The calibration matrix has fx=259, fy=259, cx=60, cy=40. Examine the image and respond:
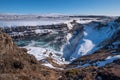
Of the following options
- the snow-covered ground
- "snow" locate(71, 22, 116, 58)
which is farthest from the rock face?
the snow-covered ground

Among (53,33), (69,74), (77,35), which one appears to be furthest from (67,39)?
(69,74)

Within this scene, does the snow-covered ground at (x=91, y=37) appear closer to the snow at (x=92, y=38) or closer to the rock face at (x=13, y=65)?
the snow at (x=92, y=38)

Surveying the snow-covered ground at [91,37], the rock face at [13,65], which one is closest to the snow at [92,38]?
the snow-covered ground at [91,37]

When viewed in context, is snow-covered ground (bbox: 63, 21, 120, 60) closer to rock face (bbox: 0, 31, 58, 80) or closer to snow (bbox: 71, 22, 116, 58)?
snow (bbox: 71, 22, 116, 58)

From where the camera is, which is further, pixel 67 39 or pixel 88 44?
pixel 67 39

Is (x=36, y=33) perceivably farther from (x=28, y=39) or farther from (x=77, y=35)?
(x=77, y=35)

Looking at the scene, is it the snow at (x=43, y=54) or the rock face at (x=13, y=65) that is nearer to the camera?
the rock face at (x=13, y=65)

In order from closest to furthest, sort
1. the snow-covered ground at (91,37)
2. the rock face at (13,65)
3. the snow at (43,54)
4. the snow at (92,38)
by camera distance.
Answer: the rock face at (13,65)
the snow at (43,54)
the snow at (92,38)
the snow-covered ground at (91,37)

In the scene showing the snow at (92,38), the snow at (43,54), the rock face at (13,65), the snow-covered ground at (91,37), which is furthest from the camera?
the snow-covered ground at (91,37)

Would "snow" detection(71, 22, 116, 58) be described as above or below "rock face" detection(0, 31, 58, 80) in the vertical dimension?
below

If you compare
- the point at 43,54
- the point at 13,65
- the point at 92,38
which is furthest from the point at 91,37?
the point at 13,65

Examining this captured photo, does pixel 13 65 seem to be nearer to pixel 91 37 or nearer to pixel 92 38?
pixel 92 38
